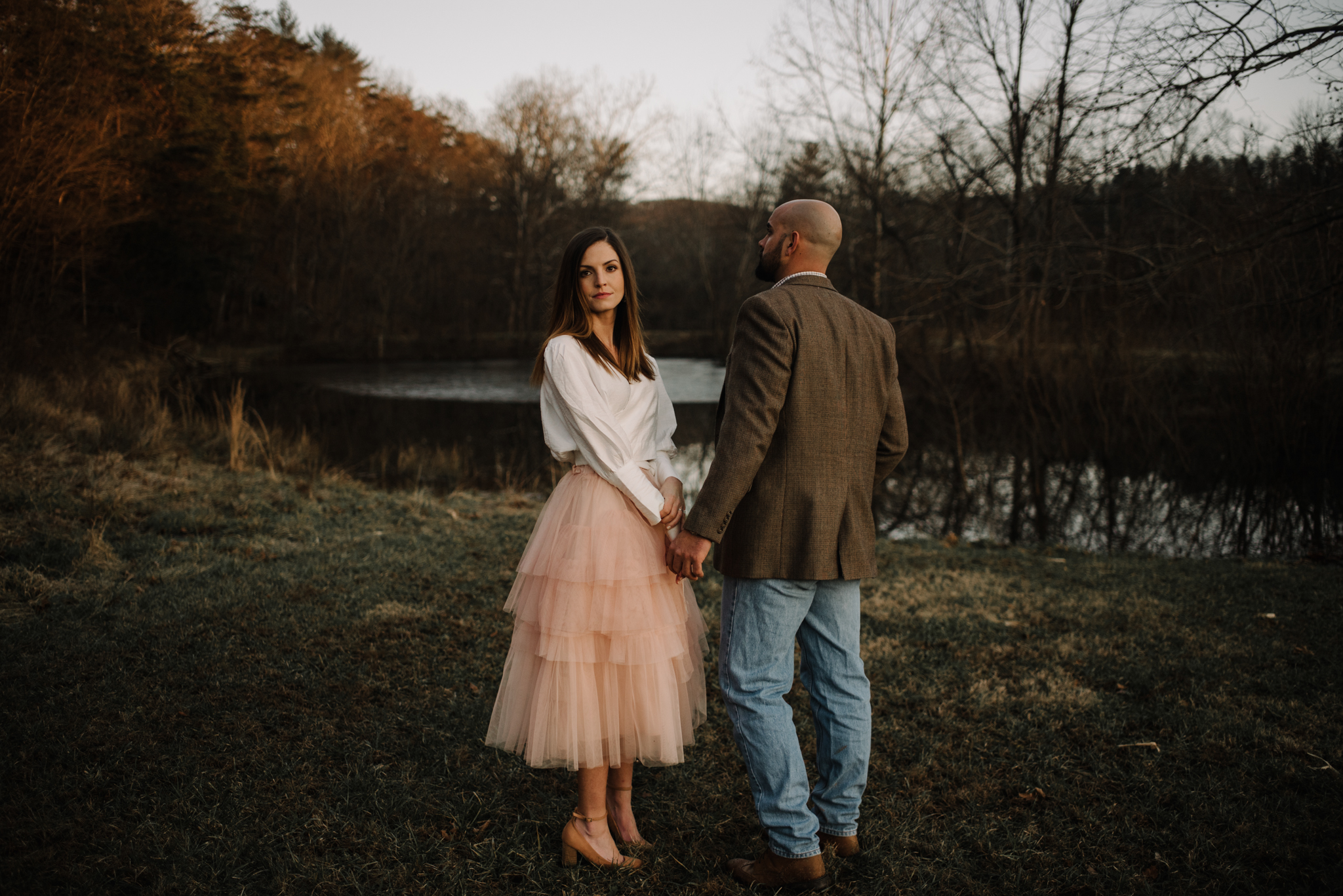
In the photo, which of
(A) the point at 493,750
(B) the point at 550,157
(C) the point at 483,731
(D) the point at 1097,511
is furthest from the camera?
(B) the point at 550,157

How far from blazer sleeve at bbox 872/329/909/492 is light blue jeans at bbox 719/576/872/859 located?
430mm

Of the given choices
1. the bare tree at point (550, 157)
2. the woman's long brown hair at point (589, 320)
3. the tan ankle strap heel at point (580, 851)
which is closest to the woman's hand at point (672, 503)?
the woman's long brown hair at point (589, 320)

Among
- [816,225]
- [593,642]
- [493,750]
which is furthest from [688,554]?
[493,750]

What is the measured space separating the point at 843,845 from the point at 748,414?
143cm

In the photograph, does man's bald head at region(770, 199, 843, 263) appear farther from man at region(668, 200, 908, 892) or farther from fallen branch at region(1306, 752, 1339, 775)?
fallen branch at region(1306, 752, 1339, 775)

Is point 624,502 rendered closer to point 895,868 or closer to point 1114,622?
point 895,868

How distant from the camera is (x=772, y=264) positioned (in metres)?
2.39

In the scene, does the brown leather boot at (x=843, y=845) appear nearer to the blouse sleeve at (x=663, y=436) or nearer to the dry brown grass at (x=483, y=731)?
the dry brown grass at (x=483, y=731)

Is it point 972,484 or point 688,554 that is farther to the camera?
point 972,484

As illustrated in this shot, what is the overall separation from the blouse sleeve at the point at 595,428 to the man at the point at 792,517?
0.62 feet

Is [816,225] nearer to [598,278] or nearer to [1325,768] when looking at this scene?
[598,278]

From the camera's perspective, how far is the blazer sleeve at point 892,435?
2467 mm

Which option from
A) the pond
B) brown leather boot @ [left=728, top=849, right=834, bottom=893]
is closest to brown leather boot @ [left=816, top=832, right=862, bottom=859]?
brown leather boot @ [left=728, top=849, right=834, bottom=893]

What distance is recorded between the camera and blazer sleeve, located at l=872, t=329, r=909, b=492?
8.09ft
